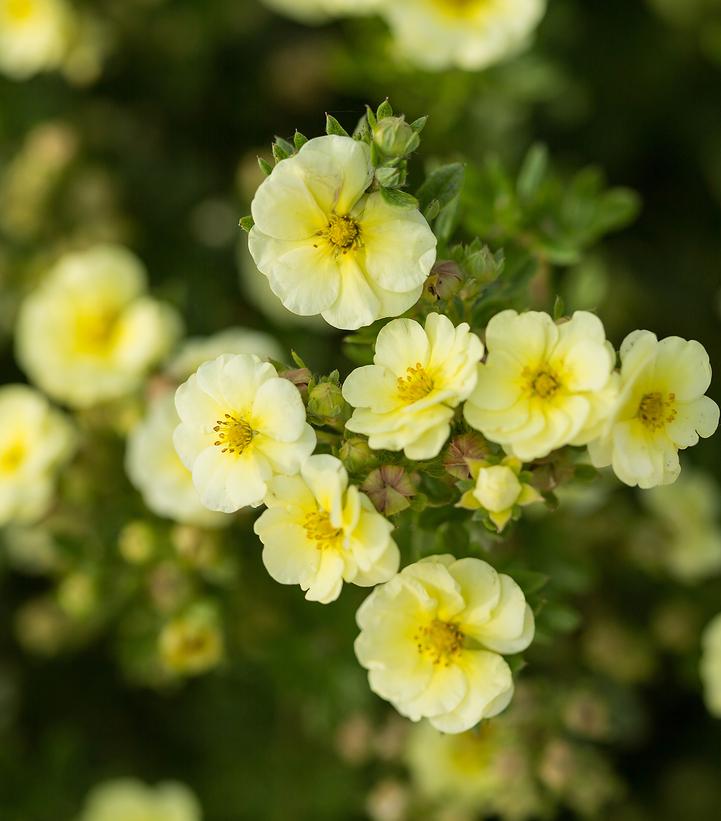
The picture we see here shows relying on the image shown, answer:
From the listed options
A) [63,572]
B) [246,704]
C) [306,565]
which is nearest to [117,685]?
[246,704]

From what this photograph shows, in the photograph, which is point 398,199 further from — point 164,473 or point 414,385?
point 164,473

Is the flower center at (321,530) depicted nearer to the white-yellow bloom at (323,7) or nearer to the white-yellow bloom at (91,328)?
the white-yellow bloom at (91,328)

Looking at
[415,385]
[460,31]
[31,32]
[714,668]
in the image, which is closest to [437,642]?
[415,385]

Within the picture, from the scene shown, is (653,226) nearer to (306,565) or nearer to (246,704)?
(246,704)

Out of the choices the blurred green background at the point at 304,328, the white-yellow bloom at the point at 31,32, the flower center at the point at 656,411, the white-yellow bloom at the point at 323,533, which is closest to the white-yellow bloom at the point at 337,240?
the white-yellow bloom at the point at 323,533

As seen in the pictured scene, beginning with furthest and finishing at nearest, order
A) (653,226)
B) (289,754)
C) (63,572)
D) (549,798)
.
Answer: (653,226) < (289,754) < (63,572) < (549,798)
